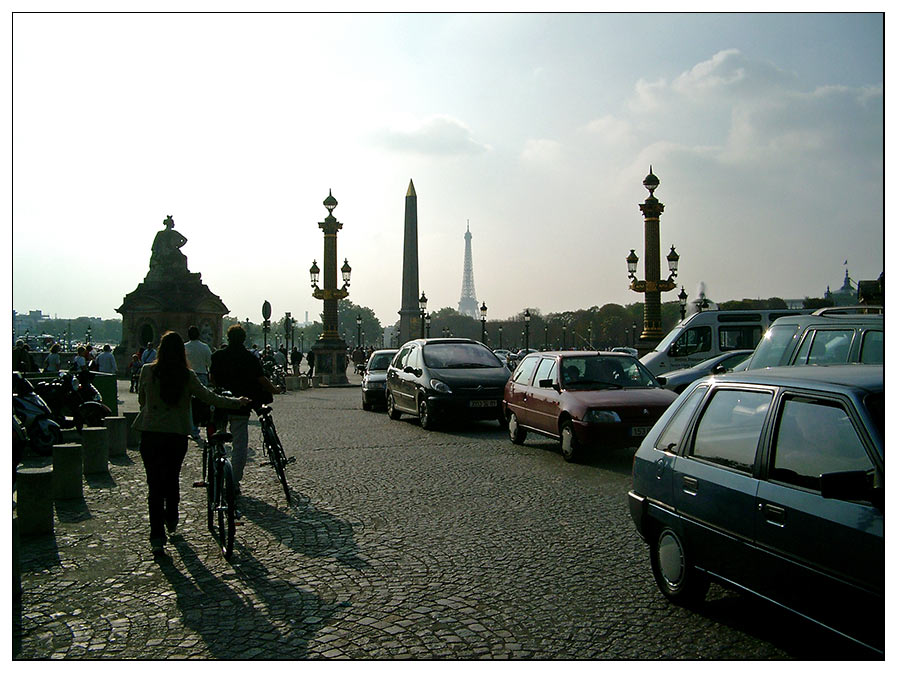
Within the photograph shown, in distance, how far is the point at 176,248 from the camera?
4825cm

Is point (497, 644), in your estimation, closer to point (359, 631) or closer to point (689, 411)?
Answer: point (359, 631)

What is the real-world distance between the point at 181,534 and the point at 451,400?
29.5 ft

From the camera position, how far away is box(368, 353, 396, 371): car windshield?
23.8 metres

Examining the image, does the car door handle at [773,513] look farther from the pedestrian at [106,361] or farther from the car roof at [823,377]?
the pedestrian at [106,361]

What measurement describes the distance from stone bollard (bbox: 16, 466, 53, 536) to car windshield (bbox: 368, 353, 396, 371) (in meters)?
16.2

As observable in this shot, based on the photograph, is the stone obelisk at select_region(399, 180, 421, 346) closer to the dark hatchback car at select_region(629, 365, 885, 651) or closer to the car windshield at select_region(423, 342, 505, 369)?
the car windshield at select_region(423, 342, 505, 369)

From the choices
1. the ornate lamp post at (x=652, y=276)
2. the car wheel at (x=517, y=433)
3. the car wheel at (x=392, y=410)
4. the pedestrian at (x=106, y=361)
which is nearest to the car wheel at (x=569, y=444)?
the car wheel at (x=517, y=433)

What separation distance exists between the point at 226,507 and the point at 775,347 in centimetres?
674

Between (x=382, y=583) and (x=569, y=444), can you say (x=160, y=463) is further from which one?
(x=569, y=444)

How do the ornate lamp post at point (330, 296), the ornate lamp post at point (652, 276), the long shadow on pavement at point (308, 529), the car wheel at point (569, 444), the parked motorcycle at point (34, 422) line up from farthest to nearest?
the ornate lamp post at point (330, 296) → the ornate lamp post at point (652, 276) → the parked motorcycle at point (34, 422) → the car wheel at point (569, 444) → the long shadow on pavement at point (308, 529)

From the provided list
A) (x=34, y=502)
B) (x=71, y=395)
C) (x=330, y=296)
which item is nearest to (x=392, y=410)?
(x=71, y=395)

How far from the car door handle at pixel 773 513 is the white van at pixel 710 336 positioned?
70.4 feet

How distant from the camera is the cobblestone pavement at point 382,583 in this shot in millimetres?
4543

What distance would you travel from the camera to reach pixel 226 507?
6570 millimetres
